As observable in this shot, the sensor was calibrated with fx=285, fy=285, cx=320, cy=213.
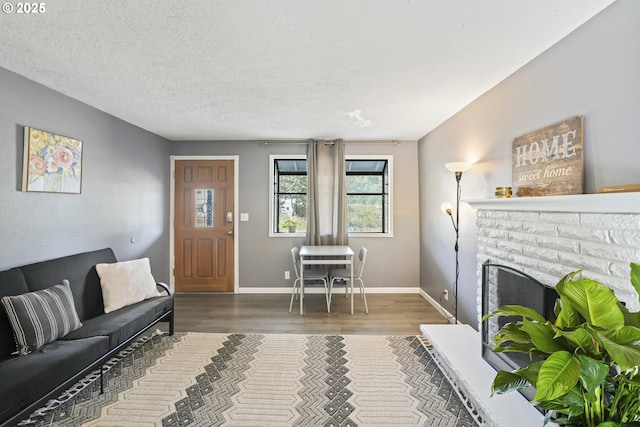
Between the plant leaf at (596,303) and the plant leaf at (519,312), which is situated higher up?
the plant leaf at (596,303)

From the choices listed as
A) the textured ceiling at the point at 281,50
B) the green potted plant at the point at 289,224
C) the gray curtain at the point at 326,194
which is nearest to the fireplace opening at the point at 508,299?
the textured ceiling at the point at 281,50

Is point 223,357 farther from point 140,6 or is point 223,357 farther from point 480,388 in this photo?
point 140,6

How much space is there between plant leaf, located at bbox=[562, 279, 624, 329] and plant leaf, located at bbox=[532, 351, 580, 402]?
0.18 m

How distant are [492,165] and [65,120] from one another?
12.8 feet

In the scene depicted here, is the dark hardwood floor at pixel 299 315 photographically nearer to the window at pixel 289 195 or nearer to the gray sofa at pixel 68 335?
the gray sofa at pixel 68 335

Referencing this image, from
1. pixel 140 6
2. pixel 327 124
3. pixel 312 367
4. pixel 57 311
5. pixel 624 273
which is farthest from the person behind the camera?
pixel 327 124

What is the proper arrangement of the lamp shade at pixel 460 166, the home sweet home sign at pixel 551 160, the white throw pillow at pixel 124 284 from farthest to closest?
the lamp shade at pixel 460 166 → the white throw pillow at pixel 124 284 → the home sweet home sign at pixel 551 160

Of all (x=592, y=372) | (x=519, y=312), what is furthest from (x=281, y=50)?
(x=592, y=372)

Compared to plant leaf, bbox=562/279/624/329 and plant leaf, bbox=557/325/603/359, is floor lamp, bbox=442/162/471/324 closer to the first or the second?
plant leaf, bbox=562/279/624/329

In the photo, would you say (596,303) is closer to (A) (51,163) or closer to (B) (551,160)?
(B) (551,160)

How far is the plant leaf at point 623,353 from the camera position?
84 cm

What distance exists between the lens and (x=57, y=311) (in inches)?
81.8

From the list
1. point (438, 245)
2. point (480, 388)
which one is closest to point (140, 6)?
point (480, 388)

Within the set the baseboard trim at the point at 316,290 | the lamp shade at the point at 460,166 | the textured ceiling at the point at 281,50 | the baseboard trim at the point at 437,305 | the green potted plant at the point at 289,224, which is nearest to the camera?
the textured ceiling at the point at 281,50
